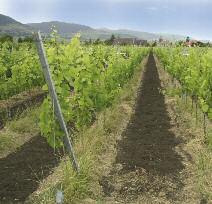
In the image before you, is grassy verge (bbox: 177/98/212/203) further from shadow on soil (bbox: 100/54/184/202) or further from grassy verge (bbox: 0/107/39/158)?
grassy verge (bbox: 0/107/39/158)

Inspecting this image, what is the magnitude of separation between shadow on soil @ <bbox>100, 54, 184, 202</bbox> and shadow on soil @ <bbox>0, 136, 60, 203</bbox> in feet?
3.51

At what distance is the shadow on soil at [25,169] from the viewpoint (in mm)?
6887

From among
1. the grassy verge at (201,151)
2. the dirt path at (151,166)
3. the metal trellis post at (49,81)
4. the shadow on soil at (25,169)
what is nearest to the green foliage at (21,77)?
the dirt path at (151,166)

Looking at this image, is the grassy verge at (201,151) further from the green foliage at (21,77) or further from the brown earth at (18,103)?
the green foliage at (21,77)

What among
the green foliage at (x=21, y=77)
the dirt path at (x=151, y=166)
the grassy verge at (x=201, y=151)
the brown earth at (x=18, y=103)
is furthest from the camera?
the green foliage at (x=21, y=77)

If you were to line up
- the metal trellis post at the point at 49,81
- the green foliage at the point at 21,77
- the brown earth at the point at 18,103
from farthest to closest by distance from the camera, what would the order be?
the green foliage at the point at 21,77, the brown earth at the point at 18,103, the metal trellis post at the point at 49,81

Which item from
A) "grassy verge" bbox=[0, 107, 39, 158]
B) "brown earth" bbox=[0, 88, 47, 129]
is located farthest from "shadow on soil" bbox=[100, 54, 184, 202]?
"brown earth" bbox=[0, 88, 47, 129]

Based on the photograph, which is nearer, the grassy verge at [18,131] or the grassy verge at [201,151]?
the grassy verge at [201,151]

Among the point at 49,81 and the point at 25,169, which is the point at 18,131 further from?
the point at 49,81

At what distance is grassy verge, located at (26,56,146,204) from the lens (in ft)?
21.3

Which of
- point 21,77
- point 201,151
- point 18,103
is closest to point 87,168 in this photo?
point 201,151

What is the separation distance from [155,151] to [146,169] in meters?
1.32

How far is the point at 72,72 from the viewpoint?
792 centimetres

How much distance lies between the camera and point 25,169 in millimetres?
8016
